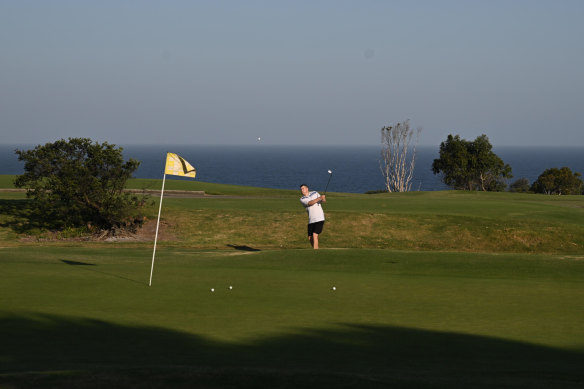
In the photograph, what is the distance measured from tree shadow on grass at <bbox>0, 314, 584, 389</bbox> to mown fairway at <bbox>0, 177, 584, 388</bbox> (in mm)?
22

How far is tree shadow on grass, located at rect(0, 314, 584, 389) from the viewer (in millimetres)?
5703

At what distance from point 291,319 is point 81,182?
22.8 m

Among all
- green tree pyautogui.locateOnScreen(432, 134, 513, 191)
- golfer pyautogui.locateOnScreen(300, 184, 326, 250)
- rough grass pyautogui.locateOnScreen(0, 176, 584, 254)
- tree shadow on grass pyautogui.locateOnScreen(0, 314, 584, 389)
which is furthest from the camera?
green tree pyautogui.locateOnScreen(432, 134, 513, 191)

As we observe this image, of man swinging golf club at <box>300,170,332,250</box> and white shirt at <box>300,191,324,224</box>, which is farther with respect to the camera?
white shirt at <box>300,191,324,224</box>

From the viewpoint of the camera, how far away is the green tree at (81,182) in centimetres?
2950

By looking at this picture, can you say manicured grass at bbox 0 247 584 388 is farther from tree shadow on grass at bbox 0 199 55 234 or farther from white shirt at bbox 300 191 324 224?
tree shadow on grass at bbox 0 199 55 234

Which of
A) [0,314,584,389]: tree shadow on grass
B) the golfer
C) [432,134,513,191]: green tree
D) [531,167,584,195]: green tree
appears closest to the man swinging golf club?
the golfer

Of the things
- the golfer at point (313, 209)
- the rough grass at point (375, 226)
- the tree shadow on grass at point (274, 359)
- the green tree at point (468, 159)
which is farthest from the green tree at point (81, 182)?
the green tree at point (468, 159)

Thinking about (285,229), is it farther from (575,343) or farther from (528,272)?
(575,343)

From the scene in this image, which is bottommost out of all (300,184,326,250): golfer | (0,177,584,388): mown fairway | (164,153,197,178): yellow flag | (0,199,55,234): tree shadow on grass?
(0,199,55,234): tree shadow on grass

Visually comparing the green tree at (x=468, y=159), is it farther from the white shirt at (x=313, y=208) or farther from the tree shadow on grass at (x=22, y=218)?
the white shirt at (x=313, y=208)

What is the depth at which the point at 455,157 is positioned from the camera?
215 feet

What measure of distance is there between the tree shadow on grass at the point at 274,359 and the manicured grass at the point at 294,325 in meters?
0.02

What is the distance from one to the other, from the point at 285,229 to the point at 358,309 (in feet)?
66.4
